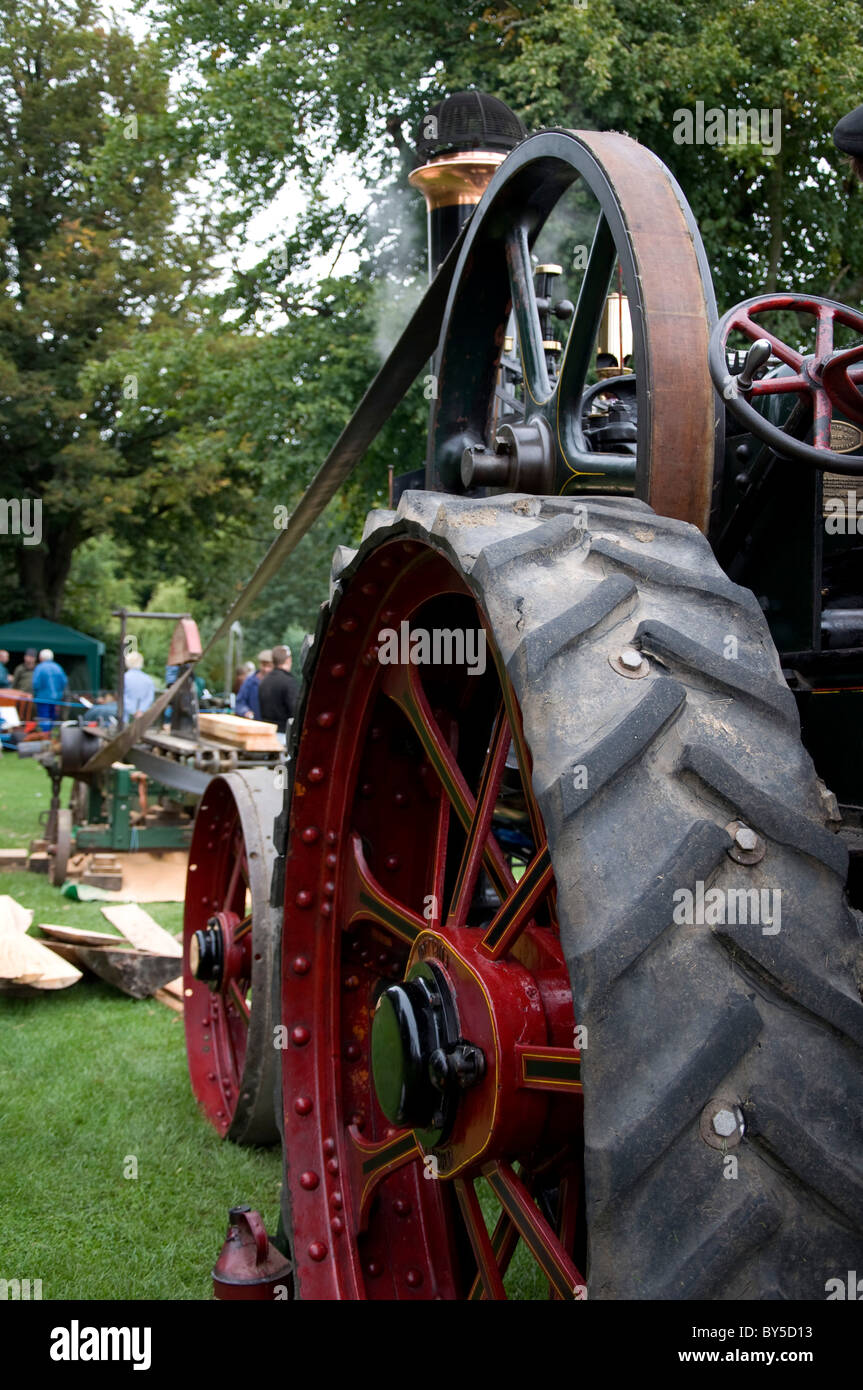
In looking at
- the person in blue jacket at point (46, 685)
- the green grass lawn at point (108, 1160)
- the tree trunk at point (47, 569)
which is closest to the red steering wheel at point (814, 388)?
the green grass lawn at point (108, 1160)

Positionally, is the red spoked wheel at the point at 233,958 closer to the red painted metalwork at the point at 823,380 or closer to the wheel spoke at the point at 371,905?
the wheel spoke at the point at 371,905

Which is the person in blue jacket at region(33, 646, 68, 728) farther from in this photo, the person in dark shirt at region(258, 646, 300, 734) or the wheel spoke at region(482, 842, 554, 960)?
the wheel spoke at region(482, 842, 554, 960)

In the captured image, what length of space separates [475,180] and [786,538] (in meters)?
3.02

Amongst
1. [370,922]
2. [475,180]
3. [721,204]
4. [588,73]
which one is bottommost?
[370,922]

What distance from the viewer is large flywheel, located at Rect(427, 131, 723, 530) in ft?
7.62

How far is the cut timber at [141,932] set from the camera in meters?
6.03

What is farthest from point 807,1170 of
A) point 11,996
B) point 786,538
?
point 11,996

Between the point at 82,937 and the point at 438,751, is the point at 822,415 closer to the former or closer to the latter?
the point at 438,751

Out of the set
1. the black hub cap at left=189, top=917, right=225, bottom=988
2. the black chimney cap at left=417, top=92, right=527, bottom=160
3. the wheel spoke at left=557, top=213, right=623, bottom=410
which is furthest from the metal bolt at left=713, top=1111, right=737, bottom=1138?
the black chimney cap at left=417, top=92, right=527, bottom=160

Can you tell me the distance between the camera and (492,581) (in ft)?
5.11

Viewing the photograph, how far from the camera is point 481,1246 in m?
2.17

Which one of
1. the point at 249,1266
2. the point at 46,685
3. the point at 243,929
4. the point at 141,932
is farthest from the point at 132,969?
the point at 46,685

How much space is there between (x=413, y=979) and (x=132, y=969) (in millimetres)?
3941
